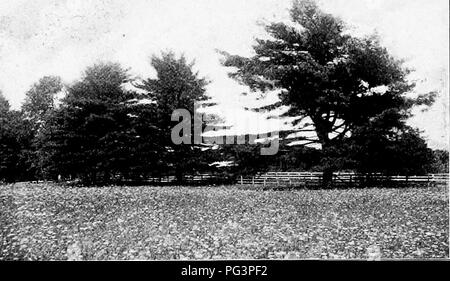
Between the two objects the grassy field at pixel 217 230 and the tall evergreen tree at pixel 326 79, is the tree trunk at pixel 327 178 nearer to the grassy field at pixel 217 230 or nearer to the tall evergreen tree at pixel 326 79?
the tall evergreen tree at pixel 326 79

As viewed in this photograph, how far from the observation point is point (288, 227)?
747 cm

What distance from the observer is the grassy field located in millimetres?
5945

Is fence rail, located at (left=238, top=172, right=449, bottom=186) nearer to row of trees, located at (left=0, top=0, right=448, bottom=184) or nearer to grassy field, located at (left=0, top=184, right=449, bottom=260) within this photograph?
row of trees, located at (left=0, top=0, right=448, bottom=184)

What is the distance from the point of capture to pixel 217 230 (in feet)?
23.8

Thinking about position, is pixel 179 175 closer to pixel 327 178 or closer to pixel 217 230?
pixel 327 178

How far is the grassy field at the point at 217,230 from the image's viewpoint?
19.5 ft

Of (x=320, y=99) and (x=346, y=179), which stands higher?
(x=320, y=99)

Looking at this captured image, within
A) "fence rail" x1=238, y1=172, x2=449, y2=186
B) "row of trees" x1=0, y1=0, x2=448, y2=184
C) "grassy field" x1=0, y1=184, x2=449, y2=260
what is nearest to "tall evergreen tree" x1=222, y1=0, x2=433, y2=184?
"row of trees" x1=0, y1=0, x2=448, y2=184

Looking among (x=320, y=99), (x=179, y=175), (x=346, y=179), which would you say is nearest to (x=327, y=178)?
(x=346, y=179)

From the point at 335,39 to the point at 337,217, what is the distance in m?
9.96

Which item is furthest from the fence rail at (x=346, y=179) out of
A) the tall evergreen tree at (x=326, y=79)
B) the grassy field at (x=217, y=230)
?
the grassy field at (x=217, y=230)

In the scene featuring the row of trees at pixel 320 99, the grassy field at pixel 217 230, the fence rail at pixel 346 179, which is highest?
the row of trees at pixel 320 99

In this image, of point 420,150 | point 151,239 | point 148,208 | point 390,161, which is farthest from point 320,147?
point 151,239
